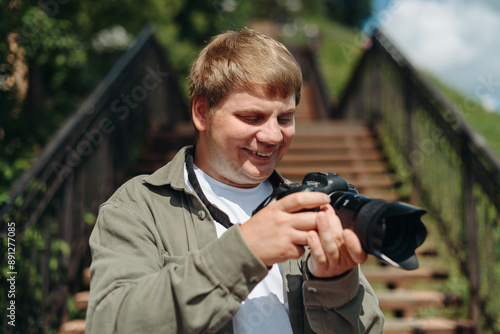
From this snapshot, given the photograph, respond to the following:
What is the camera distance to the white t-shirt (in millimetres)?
1229

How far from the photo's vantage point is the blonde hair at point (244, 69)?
50.2 inches

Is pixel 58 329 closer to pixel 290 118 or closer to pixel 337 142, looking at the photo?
pixel 290 118

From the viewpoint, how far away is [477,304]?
10.8 ft

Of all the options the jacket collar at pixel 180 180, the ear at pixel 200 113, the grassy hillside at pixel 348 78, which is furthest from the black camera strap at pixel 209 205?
the grassy hillside at pixel 348 78

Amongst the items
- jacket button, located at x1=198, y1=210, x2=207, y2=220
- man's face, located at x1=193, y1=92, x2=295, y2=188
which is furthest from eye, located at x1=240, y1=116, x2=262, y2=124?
jacket button, located at x1=198, y1=210, x2=207, y2=220

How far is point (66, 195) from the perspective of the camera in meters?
3.30

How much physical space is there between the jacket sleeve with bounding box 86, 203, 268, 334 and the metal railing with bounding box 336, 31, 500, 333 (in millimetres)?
2637

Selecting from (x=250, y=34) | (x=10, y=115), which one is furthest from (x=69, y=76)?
(x=250, y=34)

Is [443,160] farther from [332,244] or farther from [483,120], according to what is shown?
[483,120]

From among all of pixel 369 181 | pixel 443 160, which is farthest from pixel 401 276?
pixel 443 160

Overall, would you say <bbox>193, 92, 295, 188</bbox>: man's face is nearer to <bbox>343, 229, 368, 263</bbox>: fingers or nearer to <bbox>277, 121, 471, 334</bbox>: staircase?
<bbox>343, 229, 368, 263</bbox>: fingers

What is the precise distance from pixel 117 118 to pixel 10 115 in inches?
41.9

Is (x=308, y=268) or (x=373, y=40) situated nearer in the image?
(x=308, y=268)

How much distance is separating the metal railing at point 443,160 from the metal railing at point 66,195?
2.86m
